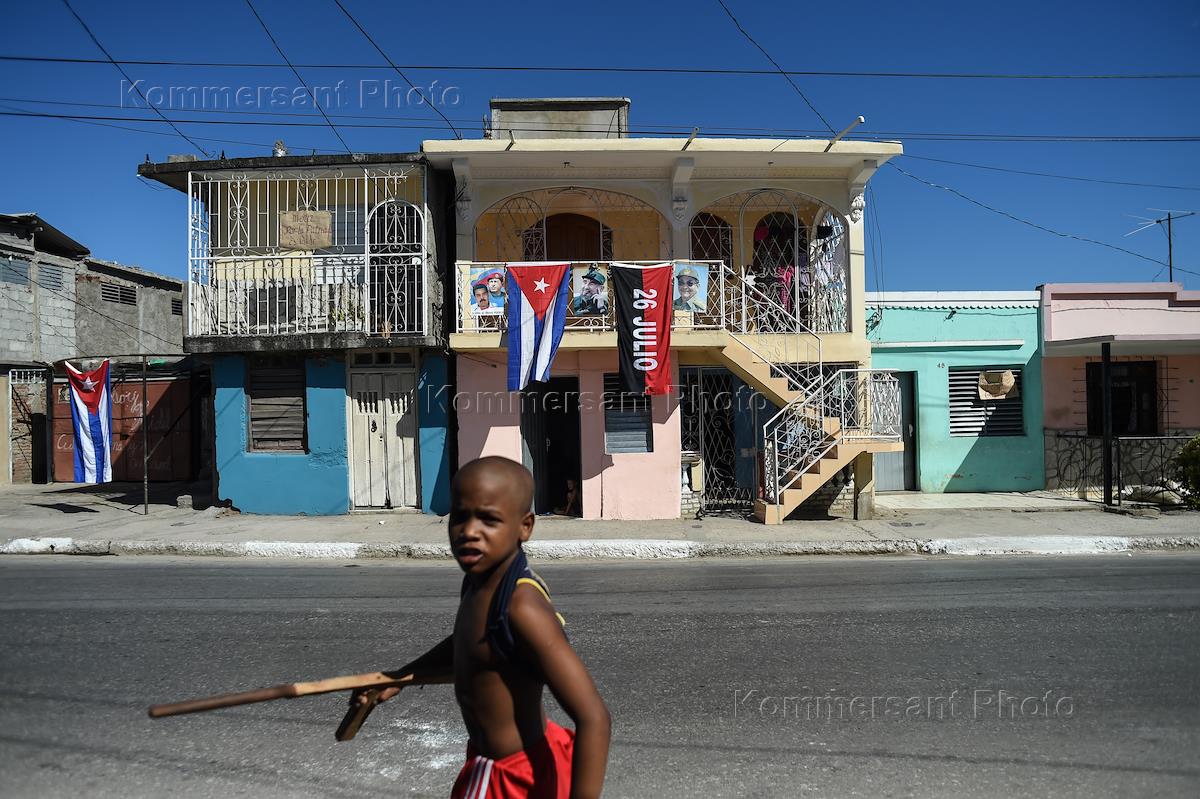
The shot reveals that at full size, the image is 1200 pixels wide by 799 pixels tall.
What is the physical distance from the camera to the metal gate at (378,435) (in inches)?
546

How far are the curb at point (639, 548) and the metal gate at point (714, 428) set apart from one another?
316 cm

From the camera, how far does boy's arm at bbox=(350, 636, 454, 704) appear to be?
2.31 m

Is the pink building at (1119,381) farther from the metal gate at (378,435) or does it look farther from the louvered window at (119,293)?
the louvered window at (119,293)

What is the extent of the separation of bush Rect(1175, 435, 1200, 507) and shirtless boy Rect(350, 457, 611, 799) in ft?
48.2

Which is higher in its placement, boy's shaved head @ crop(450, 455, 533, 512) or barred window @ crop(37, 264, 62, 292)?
barred window @ crop(37, 264, 62, 292)

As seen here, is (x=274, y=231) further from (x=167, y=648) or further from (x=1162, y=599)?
(x=1162, y=599)

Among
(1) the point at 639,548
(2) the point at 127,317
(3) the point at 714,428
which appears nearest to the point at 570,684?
(1) the point at 639,548

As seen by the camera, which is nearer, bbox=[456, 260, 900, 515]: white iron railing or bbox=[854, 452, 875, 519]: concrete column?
bbox=[456, 260, 900, 515]: white iron railing

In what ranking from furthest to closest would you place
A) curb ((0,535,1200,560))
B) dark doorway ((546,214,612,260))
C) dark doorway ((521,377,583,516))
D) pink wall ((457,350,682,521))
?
1. dark doorway ((546,214,612,260))
2. dark doorway ((521,377,583,516))
3. pink wall ((457,350,682,521))
4. curb ((0,535,1200,560))

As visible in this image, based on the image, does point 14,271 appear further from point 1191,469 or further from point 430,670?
point 1191,469

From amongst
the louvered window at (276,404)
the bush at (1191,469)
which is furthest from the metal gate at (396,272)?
the bush at (1191,469)

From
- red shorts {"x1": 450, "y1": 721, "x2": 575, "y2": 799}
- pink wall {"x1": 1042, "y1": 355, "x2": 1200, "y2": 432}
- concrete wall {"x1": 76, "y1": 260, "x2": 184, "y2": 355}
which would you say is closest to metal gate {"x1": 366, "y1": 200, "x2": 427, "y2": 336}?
concrete wall {"x1": 76, "y1": 260, "x2": 184, "y2": 355}

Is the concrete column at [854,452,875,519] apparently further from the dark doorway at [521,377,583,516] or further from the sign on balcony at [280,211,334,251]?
the sign on balcony at [280,211,334,251]

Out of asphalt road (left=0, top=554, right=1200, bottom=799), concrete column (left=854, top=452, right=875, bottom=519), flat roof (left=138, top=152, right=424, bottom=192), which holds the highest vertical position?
flat roof (left=138, top=152, right=424, bottom=192)
